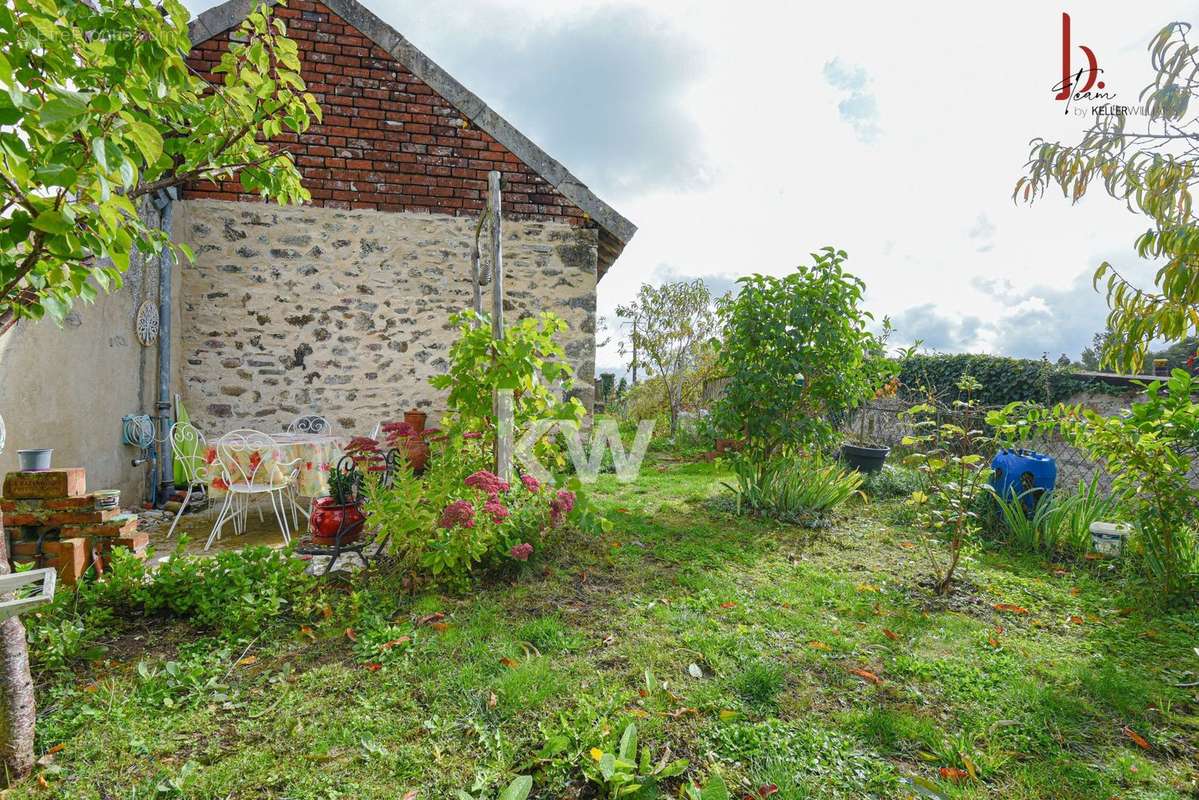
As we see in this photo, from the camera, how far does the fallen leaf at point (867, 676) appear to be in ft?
8.20

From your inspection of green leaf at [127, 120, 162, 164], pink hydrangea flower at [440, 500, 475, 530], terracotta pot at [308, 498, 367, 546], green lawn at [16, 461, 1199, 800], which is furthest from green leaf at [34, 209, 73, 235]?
terracotta pot at [308, 498, 367, 546]

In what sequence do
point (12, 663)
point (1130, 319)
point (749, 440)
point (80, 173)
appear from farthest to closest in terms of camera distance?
point (749, 440), point (1130, 319), point (12, 663), point (80, 173)

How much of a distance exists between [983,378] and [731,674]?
34.0 feet

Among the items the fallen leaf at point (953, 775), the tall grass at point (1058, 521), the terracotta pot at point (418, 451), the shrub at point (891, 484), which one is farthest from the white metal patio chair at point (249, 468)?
the shrub at point (891, 484)

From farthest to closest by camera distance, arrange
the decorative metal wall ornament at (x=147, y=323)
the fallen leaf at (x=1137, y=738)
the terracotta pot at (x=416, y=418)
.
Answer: the terracotta pot at (x=416, y=418) → the decorative metal wall ornament at (x=147, y=323) → the fallen leaf at (x=1137, y=738)

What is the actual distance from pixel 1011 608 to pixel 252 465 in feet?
17.4

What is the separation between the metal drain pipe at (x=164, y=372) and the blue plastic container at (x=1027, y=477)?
7.83 m

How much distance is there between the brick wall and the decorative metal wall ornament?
1.43 metres

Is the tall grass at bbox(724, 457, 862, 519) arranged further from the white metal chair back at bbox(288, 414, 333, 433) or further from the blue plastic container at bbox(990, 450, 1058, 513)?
the white metal chair back at bbox(288, 414, 333, 433)


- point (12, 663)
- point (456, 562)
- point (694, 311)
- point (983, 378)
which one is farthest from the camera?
point (694, 311)

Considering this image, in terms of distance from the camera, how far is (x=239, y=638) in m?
2.67

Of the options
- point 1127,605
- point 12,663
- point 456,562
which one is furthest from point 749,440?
point 12,663

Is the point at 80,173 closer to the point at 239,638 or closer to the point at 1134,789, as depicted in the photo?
the point at 239,638

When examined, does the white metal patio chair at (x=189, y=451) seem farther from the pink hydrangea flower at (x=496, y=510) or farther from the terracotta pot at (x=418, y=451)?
the pink hydrangea flower at (x=496, y=510)
